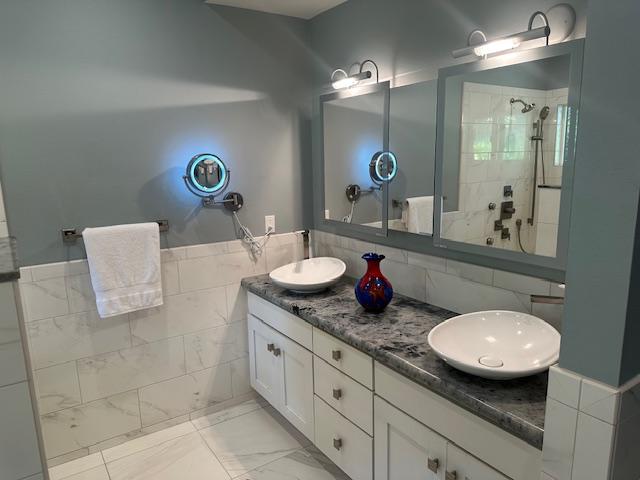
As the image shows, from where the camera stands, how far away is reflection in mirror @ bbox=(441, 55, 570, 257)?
5.17 ft

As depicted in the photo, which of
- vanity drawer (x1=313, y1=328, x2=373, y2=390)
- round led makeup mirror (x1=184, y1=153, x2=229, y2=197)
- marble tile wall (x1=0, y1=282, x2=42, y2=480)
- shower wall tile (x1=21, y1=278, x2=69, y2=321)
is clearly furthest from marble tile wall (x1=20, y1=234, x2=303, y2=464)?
marble tile wall (x1=0, y1=282, x2=42, y2=480)

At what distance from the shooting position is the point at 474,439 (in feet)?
4.39

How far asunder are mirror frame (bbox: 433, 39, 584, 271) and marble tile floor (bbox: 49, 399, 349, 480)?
1.32 metres

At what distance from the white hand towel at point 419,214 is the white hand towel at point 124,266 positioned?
52.1 inches

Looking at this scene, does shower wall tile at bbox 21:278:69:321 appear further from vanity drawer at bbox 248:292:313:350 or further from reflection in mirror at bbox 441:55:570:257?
reflection in mirror at bbox 441:55:570:257

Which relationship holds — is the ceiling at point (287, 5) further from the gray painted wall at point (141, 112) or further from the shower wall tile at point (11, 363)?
the shower wall tile at point (11, 363)

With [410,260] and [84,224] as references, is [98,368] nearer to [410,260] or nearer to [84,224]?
[84,224]

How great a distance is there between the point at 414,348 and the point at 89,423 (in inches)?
72.4

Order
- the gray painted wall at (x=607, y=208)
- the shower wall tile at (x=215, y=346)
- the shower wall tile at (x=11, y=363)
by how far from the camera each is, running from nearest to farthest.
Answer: the gray painted wall at (x=607, y=208) → the shower wall tile at (x=11, y=363) → the shower wall tile at (x=215, y=346)

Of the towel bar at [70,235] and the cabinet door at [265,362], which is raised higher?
the towel bar at [70,235]

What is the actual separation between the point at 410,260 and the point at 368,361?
70 centimetres

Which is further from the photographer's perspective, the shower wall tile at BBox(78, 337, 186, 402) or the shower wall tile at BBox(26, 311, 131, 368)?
the shower wall tile at BBox(78, 337, 186, 402)

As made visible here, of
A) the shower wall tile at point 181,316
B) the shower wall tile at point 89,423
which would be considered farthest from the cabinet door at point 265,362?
the shower wall tile at point 89,423

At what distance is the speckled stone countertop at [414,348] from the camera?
1.24 meters
